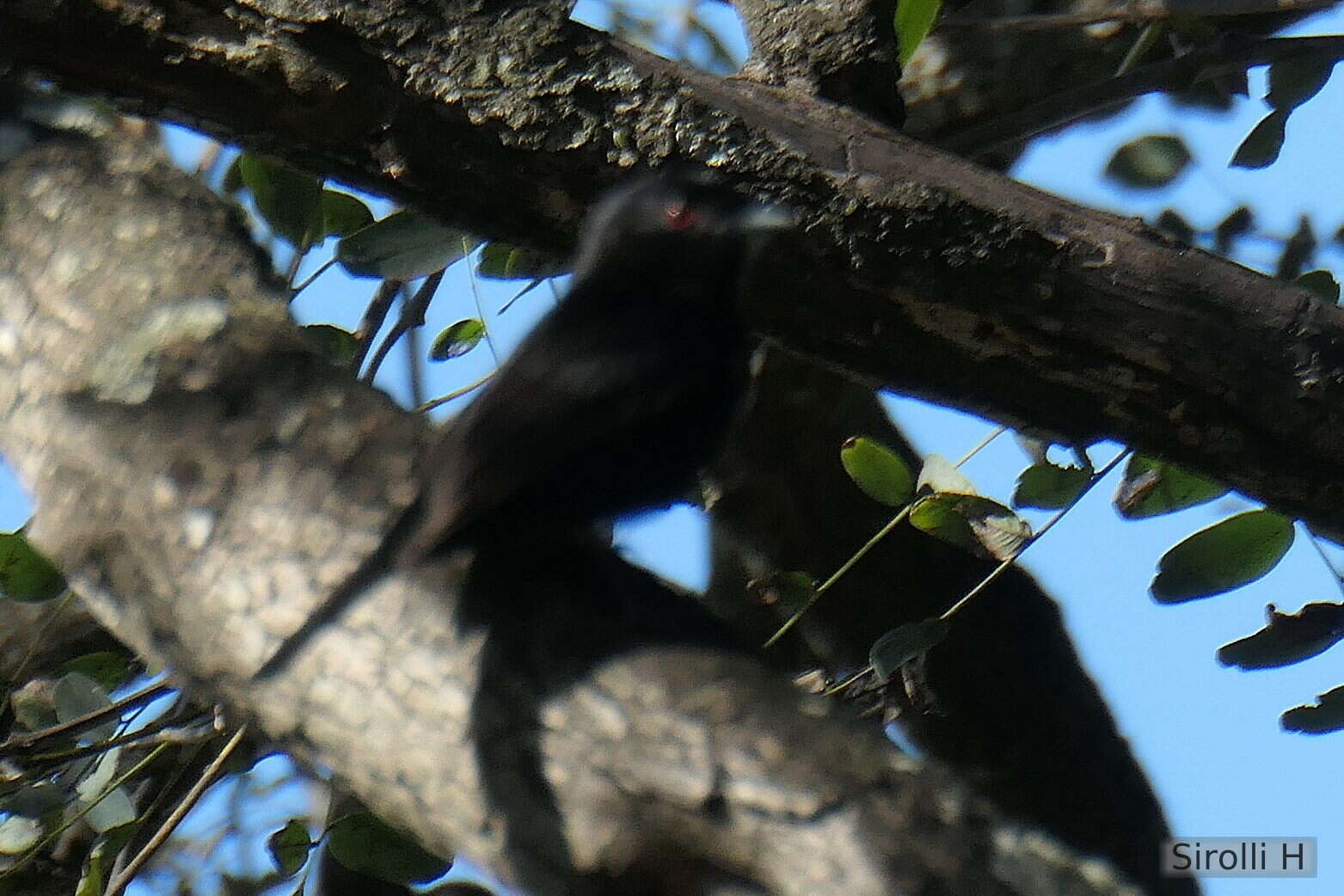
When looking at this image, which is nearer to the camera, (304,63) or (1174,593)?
(304,63)

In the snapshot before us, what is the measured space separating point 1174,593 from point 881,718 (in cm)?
60

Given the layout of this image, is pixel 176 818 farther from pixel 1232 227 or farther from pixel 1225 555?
pixel 1232 227

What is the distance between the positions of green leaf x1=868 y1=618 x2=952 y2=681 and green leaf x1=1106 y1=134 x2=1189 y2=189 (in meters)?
1.73

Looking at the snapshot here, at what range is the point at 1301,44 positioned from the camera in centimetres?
319

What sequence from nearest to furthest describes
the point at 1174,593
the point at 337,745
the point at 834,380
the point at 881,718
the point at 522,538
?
the point at 337,745 → the point at 522,538 → the point at 1174,593 → the point at 881,718 → the point at 834,380

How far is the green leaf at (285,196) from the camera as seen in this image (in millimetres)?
2898

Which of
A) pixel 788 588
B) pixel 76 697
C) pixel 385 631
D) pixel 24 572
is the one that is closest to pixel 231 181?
pixel 24 572

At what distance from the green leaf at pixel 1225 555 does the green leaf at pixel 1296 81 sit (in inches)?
48.1

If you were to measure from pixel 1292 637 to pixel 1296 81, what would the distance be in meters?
1.42

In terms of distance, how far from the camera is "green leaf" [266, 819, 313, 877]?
2930 mm

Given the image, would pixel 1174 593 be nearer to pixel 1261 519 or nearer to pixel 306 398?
pixel 1261 519

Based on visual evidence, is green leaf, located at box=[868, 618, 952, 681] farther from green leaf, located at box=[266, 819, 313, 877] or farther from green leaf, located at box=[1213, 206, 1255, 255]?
green leaf, located at box=[1213, 206, 1255, 255]

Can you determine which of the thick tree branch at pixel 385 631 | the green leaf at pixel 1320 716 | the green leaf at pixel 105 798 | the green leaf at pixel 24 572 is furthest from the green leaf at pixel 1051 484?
the green leaf at pixel 105 798

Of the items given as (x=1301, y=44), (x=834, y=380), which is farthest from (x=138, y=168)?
(x=1301, y=44)
